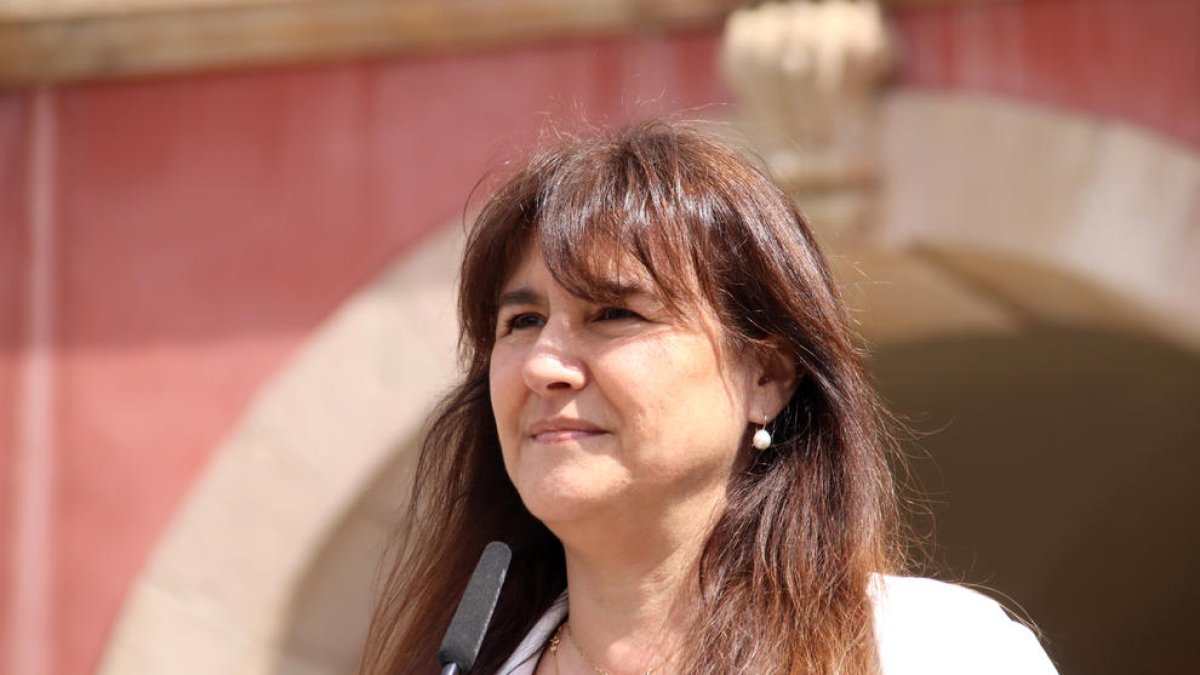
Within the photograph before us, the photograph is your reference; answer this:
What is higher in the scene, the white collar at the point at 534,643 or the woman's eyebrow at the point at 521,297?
the woman's eyebrow at the point at 521,297

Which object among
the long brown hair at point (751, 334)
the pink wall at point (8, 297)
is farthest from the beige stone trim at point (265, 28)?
the long brown hair at point (751, 334)

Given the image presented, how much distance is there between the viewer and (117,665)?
15.5 feet

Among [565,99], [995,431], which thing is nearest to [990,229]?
[565,99]

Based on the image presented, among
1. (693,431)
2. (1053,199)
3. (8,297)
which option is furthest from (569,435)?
(8,297)

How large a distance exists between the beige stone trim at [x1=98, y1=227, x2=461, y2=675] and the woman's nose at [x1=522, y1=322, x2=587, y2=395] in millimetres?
2544

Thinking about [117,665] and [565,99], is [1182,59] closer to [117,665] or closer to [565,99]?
[565,99]

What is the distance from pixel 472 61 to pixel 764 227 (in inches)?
103

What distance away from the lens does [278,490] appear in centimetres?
476

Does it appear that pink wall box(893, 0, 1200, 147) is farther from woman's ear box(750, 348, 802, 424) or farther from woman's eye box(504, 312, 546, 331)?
woman's eye box(504, 312, 546, 331)

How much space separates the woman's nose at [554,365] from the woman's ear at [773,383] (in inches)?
7.8

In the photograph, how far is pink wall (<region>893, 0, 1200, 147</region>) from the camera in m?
4.14

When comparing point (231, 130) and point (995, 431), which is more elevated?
point (231, 130)

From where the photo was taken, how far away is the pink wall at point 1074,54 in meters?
4.14

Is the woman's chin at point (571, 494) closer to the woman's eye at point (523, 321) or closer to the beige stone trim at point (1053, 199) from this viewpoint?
the woman's eye at point (523, 321)
